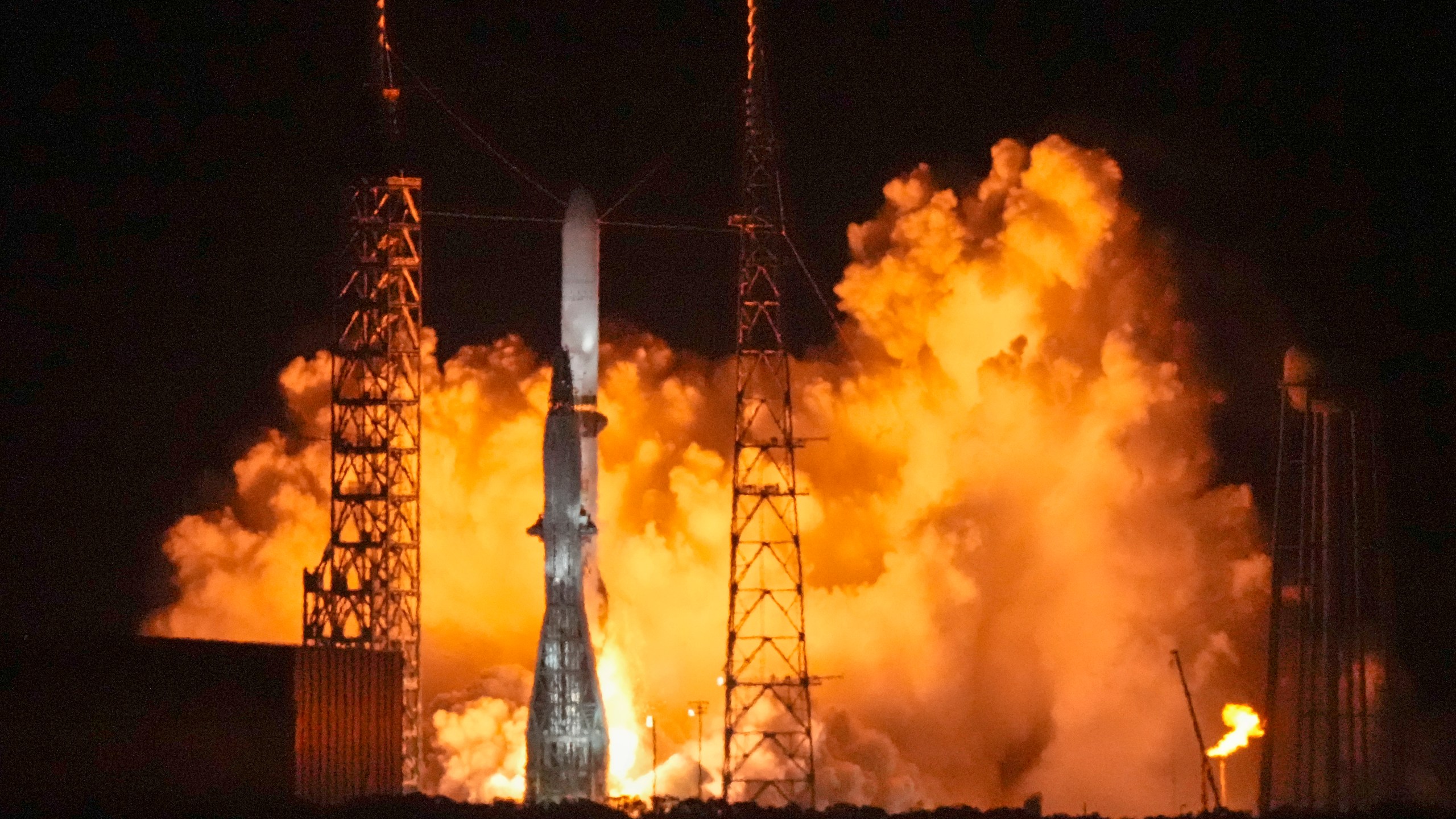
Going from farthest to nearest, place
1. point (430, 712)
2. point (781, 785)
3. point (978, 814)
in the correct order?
1. point (430, 712)
2. point (781, 785)
3. point (978, 814)

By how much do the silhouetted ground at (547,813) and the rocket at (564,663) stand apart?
23.7 feet

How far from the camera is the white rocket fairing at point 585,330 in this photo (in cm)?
8175

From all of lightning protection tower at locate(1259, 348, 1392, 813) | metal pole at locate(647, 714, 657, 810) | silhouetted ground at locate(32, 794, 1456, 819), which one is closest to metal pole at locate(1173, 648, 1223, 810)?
lightning protection tower at locate(1259, 348, 1392, 813)

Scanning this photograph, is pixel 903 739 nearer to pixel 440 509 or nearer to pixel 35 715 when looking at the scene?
pixel 440 509

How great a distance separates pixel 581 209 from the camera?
270ft

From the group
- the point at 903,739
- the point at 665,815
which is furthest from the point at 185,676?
the point at 903,739

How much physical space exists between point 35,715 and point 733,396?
28.3 metres

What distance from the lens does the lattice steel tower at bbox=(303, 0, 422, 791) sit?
79.3m

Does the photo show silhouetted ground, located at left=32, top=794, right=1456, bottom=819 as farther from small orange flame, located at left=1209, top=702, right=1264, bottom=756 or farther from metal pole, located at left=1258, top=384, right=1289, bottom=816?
small orange flame, located at left=1209, top=702, right=1264, bottom=756

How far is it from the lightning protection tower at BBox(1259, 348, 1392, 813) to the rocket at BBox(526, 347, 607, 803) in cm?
1497


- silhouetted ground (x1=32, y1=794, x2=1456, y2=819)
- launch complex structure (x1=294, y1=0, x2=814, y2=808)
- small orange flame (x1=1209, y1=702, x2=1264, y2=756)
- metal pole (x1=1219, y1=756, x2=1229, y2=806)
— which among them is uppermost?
launch complex structure (x1=294, y1=0, x2=814, y2=808)

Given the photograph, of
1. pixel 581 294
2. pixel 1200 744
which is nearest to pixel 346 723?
pixel 581 294

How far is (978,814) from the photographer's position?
6762 centimetres

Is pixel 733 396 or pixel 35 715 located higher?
pixel 733 396
